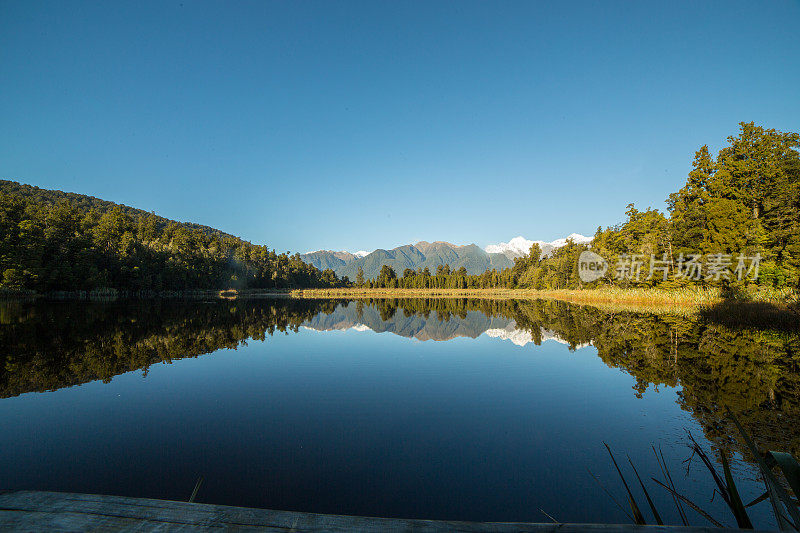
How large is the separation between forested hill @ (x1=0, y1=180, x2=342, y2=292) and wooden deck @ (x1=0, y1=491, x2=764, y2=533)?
61057 millimetres

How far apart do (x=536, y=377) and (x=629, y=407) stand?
2948mm

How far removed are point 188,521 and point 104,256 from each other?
77.2 m

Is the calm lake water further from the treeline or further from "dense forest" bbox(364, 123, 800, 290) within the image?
the treeline

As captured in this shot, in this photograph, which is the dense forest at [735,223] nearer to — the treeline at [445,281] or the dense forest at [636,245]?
the dense forest at [636,245]

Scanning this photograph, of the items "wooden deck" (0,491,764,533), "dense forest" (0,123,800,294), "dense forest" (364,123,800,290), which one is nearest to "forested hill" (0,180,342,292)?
"dense forest" (0,123,800,294)

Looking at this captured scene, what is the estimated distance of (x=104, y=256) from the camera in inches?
2411

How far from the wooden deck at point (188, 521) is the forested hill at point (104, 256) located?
2404 inches

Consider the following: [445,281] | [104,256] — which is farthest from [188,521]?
[445,281]

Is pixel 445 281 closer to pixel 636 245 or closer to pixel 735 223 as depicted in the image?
pixel 636 245

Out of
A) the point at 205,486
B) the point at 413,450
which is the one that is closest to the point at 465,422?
the point at 413,450

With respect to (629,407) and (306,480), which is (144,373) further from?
(629,407)

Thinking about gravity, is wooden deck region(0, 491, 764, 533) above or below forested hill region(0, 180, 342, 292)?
below

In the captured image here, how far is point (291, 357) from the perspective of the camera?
1325 cm

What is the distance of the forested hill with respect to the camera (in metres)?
46.8
